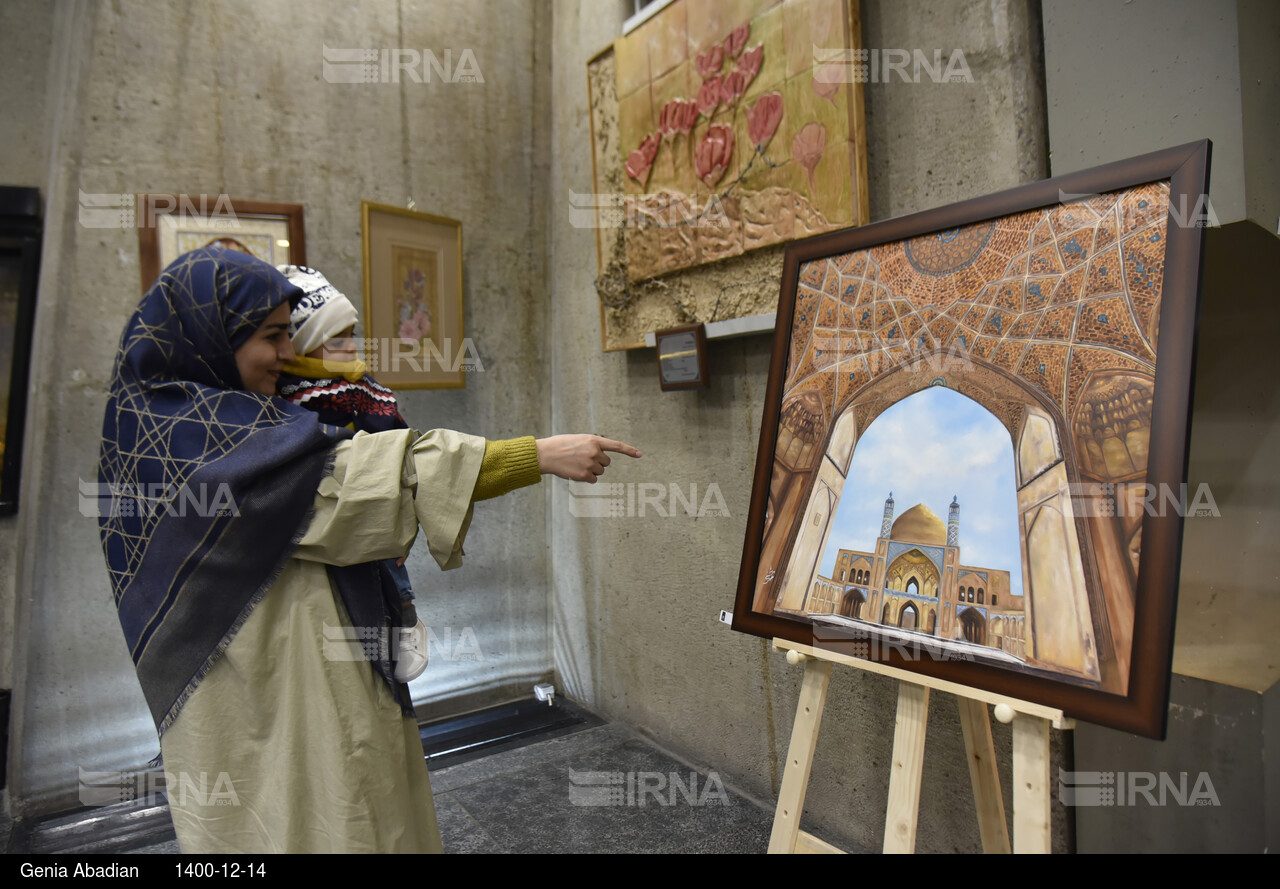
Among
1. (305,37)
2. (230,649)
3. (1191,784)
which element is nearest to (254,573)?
(230,649)

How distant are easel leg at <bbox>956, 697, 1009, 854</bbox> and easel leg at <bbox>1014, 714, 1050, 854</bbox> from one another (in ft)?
1.01

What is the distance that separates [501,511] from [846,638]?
231cm

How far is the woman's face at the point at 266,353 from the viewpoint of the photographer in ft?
4.48

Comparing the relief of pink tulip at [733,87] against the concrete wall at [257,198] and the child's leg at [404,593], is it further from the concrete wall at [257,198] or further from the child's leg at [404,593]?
the child's leg at [404,593]

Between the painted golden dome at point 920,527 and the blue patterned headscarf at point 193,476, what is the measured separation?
1091 mm

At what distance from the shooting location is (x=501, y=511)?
3.50 meters

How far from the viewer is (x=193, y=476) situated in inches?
48.8

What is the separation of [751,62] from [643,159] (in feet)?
1.90

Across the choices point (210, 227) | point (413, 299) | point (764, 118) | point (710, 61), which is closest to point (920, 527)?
point (764, 118)

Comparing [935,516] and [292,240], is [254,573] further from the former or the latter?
[292,240]

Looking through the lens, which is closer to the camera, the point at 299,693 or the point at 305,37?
the point at 299,693

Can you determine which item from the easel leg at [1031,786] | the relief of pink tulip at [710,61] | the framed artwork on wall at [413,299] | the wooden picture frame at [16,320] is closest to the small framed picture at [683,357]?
the relief of pink tulip at [710,61]
